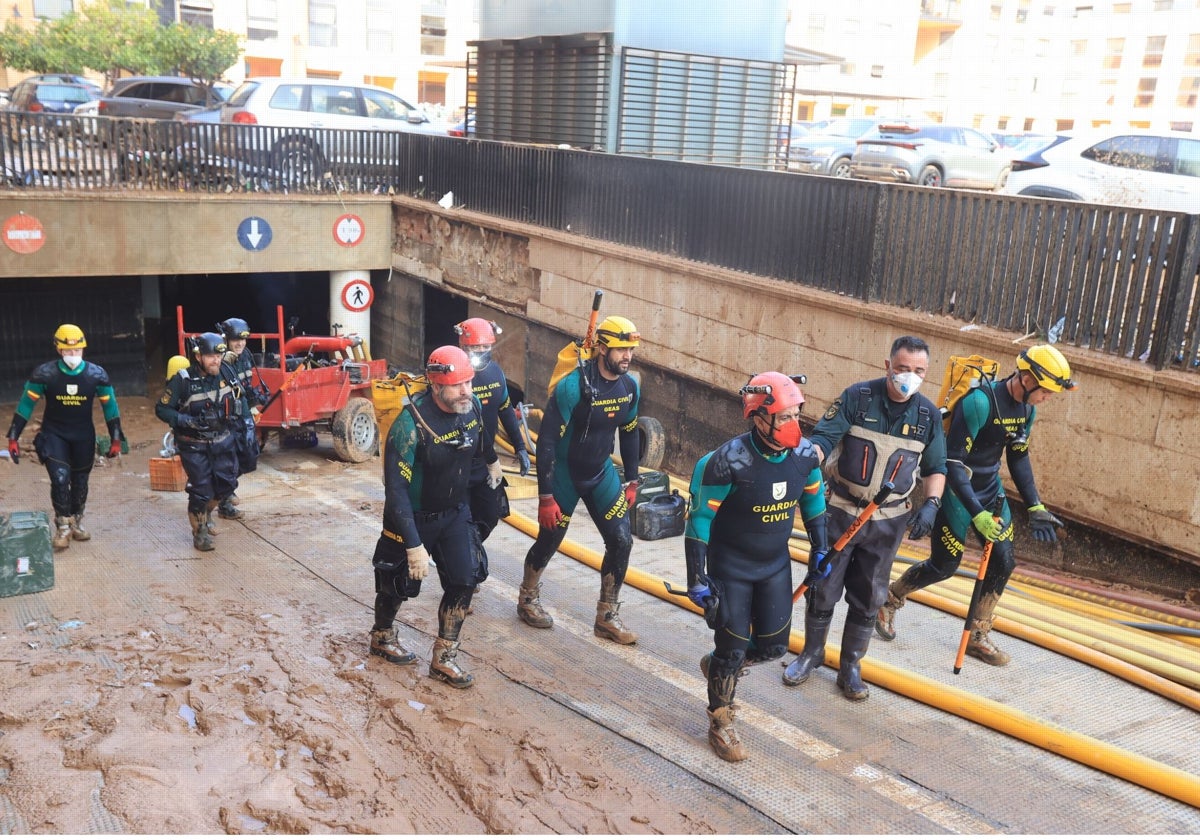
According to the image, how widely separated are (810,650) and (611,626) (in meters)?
1.29

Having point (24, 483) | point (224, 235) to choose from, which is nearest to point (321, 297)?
point (224, 235)

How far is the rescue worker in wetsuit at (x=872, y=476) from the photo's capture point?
5727 millimetres

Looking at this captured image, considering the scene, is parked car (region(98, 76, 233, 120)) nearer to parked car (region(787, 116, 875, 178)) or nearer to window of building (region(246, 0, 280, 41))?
parked car (region(787, 116, 875, 178))

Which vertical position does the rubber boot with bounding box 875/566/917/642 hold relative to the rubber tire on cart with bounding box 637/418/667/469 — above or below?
above

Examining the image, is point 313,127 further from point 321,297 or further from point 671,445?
point 671,445

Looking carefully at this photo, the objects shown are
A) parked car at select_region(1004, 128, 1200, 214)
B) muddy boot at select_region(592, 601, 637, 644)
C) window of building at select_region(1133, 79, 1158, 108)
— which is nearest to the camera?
muddy boot at select_region(592, 601, 637, 644)

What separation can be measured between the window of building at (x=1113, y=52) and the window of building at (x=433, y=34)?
33499 millimetres

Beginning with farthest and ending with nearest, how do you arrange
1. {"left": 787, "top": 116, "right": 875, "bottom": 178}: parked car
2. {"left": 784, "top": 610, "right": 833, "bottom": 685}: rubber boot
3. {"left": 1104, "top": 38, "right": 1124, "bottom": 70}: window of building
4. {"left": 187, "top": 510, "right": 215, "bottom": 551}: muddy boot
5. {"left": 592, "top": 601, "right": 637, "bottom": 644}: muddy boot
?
{"left": 1104, "top": 38, "right": 1124, "bottom": 70}: window of building
{"left": 787, "top": 116, "right": 875, "bottom": 178}: parked car
{"left": 187, "top": 510, "right": 215, "bottom": 551}: muddy boot
{"left": 592, "top": 601, "right": 637, "bottom": 644}: muddy boot
{"left": 784, "top": 610, "right": 833, "bottom": 685}: rubber boot

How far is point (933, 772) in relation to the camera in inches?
204

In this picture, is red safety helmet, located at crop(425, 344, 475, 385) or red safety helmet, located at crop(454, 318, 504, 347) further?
red safety helmet, located at crop(454, 318, 504, 347)

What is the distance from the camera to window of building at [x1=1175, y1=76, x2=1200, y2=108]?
4744 centimetres

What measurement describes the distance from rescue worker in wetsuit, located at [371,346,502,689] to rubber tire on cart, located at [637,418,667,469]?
17.9 ft

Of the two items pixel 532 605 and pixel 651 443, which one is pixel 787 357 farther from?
pixel 532 605

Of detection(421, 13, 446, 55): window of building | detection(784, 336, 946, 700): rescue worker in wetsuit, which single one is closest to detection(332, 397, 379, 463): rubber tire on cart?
detection(784, 336, 946, 700): rescue worker in wetsuit
